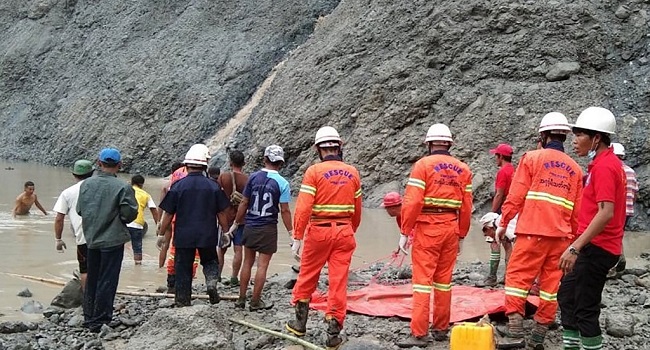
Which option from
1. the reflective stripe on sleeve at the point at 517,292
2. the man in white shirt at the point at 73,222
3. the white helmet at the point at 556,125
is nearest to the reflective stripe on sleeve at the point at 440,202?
the reflective stripe on sleeve at the point at 517,292

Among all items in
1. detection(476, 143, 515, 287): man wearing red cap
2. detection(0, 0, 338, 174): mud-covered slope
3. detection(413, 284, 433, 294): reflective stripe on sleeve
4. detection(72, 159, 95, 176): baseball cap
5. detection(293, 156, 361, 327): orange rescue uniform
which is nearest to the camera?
detection(413, 284, 433, 294): reflective stripe on sleeve

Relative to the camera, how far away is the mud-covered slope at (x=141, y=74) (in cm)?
2811

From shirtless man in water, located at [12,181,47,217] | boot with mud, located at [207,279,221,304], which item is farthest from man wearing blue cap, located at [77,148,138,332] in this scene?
shirtless man in water, located at [12,181,47,217]

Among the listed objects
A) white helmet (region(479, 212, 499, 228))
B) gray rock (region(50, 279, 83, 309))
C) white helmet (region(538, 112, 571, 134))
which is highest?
white helmet (region(538, 112, 571, 134))

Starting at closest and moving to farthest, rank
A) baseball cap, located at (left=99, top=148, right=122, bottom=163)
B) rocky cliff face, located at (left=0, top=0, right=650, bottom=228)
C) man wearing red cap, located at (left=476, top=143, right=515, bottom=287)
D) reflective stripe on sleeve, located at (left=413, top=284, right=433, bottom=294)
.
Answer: reflective stripe on sleeve, located at (left=413, top=284, right=433, bottom=294) < baseball cap, located at (left=99, top=148, right=122, bottom=163) < man wearing red cap, located at (left=476, top=143, right=515, bottom=287) < rocky cliff face, located at (left=0, top=0, right=650, bottom=228)

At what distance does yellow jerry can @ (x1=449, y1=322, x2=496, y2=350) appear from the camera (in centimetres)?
536

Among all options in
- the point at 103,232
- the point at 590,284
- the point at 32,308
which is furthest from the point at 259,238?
the point at 590,284

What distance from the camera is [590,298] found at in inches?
211

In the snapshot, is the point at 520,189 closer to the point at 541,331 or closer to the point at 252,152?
the point at 541,331

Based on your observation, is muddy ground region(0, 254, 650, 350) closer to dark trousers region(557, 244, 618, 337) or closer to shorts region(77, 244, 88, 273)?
shorts region(77, 244, 88, 273)

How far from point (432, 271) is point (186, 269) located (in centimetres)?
250

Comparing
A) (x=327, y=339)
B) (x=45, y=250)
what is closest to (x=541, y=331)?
(x=327, y=339)

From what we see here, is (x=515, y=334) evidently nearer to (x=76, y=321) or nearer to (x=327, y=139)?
(x=327, y=139)

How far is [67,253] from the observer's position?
11734 mm
